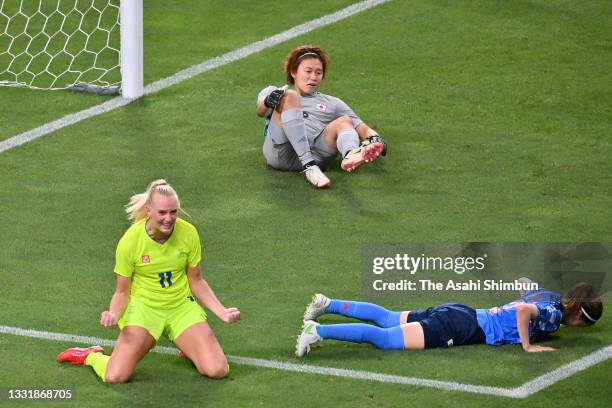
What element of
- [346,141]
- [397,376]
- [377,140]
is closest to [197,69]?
[346,141]

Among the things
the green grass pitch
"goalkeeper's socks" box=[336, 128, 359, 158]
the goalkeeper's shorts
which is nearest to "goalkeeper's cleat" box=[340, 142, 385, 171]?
"goalkeeper's socks" box=[336, 128, 359, 158]

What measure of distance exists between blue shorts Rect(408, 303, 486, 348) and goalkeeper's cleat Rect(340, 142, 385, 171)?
2.64 meters

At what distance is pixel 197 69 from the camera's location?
47.5 ft

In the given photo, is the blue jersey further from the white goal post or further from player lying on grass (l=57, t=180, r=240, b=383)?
the white goal post

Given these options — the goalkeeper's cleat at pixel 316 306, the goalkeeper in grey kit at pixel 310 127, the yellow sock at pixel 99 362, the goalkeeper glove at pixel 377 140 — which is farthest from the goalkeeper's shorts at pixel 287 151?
the yellow sock at pixel 99 362

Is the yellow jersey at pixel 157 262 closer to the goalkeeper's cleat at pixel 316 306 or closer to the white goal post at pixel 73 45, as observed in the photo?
the goalkeeper's cleat at pixel 316 306

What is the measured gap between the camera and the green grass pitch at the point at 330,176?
8.55 meters

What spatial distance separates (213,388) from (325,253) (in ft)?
7.90

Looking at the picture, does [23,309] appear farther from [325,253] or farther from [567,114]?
[567,114]

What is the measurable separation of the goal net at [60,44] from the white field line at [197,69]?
386mm

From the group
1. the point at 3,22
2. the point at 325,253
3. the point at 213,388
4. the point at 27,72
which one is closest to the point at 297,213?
the point at 325,253

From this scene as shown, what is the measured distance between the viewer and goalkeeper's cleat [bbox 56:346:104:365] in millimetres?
8555

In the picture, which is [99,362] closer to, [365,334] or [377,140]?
[365,334]

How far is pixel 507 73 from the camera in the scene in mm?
14242
